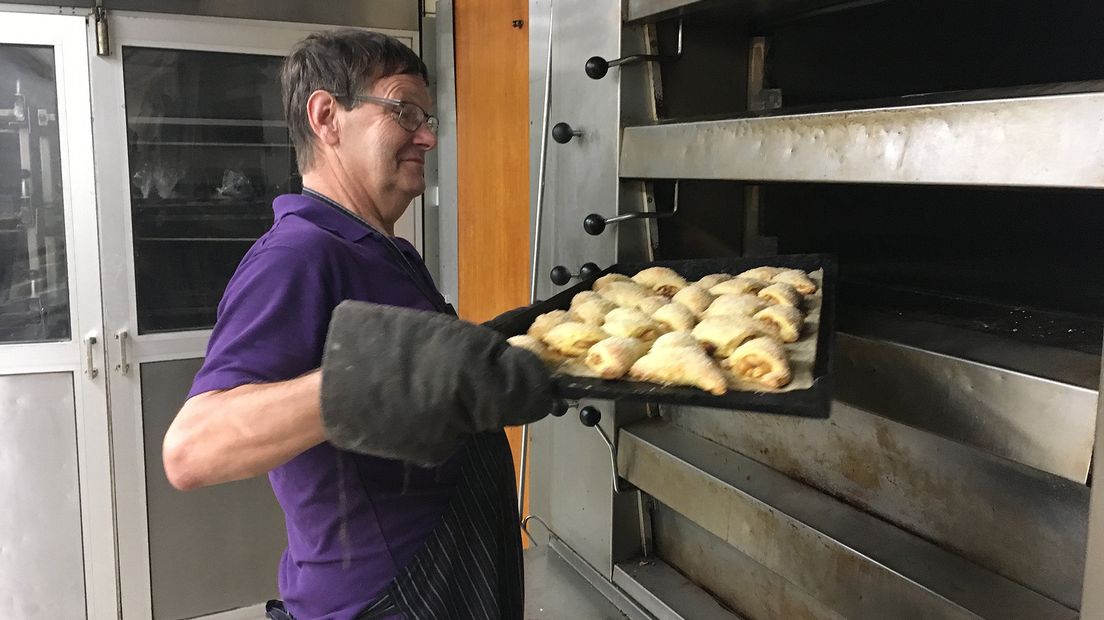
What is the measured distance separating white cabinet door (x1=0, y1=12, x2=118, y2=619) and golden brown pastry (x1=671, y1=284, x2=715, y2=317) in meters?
2.24

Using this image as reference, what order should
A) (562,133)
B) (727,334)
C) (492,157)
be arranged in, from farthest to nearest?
(492,157) < (562,133) < (727,334)

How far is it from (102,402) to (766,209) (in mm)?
2318

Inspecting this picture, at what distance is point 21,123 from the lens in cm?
256

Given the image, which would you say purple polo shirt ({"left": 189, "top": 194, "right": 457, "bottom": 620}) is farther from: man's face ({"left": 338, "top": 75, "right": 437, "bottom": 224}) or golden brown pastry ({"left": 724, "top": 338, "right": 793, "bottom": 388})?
golden brown pastry ({"left": 724, "top": 338, "right": 793, "bottom": 388})

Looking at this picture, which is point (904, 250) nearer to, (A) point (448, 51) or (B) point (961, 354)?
(B) point (961, 354)

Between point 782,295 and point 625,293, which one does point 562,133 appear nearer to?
point 625,293

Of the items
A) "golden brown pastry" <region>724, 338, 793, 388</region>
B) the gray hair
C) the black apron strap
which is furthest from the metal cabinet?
"golden brown pastry" <region>724, 338, 793, 388</region>

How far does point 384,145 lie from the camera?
1246 mm

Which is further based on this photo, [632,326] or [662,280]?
[662,280]

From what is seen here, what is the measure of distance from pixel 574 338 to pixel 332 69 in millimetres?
591

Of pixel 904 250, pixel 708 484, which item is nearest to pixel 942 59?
pixel 904 250

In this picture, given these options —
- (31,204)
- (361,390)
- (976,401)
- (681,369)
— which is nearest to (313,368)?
(361,390)

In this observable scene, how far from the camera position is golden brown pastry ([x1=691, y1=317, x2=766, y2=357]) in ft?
3.38

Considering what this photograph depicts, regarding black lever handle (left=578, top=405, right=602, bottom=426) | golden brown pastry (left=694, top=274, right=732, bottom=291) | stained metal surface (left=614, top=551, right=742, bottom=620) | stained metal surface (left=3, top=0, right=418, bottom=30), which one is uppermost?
stained metal surface (left=3, top=0, right=418, bottom=30)
